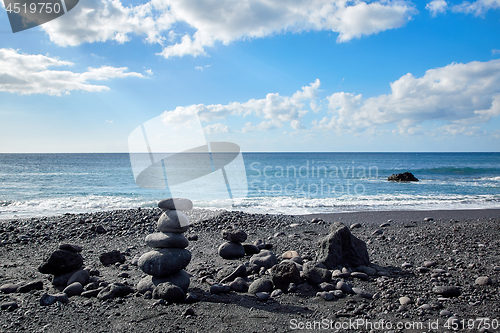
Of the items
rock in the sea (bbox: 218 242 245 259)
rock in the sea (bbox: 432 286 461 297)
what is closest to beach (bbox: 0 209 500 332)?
rock in the sea (bbox: 432 286 461 297)

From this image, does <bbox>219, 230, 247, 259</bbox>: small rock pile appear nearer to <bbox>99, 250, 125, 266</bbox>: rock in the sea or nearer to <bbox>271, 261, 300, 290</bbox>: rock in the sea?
<bbox>271, 261, 300, 290</bbox>: rock in the sea

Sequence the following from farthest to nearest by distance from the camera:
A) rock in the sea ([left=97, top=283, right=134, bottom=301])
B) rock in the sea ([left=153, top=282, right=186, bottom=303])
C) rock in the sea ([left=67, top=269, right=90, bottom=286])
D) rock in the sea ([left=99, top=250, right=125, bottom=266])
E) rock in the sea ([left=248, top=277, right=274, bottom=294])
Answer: rock in the sea ([left=99, top=250, right=125, bottom=266]) → rock in the sea ([left=67, top=269, right=90, bottom=286]) → rock in the sea ([left=248, top=277, right=274, bottom=294]) → rock in the sea ([left=97, top=283, right=134, bottom=301]) → rock in the sea ([left=153, top=282, right=186, bottom=303])

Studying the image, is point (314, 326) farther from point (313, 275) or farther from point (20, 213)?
point (20, 213)

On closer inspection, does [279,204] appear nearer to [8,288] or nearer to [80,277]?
[80,277]

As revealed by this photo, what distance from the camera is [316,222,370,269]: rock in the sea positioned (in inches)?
229

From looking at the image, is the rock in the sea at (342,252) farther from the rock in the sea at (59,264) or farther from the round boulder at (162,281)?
the rock in the sea at (59,264)

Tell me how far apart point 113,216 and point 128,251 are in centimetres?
507

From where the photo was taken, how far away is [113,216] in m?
11.8

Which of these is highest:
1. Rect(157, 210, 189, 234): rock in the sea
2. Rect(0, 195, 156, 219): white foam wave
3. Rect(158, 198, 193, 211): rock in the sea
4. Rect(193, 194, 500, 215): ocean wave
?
Rect(158, 198, 193, 211): rock in the sea

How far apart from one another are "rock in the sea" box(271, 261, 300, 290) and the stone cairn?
1.54 meters

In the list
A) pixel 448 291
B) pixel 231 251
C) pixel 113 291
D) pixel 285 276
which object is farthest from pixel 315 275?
pixel 113 291

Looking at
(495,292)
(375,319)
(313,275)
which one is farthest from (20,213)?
(495,292)

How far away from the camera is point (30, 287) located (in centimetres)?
482

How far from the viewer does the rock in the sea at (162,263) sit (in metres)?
4.87
